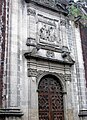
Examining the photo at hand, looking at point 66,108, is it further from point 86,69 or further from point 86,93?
point 86,69

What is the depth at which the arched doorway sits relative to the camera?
384 inches

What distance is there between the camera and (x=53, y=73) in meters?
10.5

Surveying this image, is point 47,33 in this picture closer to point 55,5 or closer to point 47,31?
point 47,31

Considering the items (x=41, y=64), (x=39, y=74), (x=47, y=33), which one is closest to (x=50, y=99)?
(x=39, y=74)

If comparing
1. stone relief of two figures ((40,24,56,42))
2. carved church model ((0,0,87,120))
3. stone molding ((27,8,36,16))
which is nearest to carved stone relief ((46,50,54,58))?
carved church model ((0,0,87,120))

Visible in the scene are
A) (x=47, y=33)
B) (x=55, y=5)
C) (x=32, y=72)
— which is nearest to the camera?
(x=32, y=72)

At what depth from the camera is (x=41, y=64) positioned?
10195 millimetres

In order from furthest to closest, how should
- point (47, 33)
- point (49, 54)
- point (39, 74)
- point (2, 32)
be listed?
point (47, 33), point (49, 54), point (39, 74), point (2, 32)

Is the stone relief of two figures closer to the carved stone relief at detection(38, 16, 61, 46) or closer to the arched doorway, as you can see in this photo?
the carved stone relief at detection(38, 16, 61, 46)

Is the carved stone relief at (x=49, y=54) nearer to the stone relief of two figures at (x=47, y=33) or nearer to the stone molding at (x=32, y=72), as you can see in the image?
the stone relief of two figures at (x=47, y=33)

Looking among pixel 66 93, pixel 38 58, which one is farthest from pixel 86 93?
pixel 38 58

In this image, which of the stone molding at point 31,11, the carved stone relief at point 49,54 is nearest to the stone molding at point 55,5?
the stone molding at point 31,11

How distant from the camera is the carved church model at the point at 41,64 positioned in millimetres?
8977

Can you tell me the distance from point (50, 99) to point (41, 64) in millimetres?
1669
